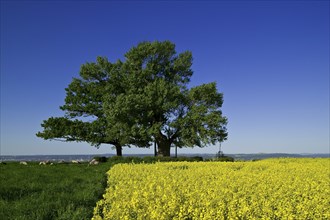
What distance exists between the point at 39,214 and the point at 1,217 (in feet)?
2.63

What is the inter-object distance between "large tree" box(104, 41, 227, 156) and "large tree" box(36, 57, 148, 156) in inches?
64.1

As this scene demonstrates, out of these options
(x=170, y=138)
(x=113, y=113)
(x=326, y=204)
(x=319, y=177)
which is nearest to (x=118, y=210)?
(x=326, y=204)

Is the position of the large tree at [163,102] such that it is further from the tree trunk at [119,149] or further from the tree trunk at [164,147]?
the tree trunk at [119,149]

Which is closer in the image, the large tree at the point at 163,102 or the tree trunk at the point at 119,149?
the large tree at the point at 163,102

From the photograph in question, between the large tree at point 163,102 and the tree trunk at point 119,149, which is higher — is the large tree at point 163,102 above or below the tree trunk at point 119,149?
above

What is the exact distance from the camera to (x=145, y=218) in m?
6.81

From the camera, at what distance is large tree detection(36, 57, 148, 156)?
3947 centimetres

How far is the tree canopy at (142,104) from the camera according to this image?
119 ft

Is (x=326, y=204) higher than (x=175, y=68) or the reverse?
the reverse

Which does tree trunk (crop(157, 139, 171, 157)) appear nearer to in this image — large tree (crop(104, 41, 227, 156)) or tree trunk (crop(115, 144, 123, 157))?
large tree (crop(104, 41, 227, 156))

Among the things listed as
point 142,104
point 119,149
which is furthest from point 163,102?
point 119,149

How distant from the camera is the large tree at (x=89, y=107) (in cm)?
3947

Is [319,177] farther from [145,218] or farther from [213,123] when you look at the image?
[213,123]

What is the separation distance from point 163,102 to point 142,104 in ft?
7.17
